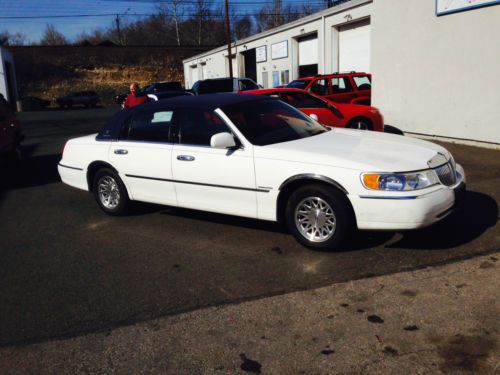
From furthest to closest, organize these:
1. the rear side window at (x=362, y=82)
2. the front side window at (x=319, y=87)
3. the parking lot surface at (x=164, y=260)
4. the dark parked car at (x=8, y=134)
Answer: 1. the rear side window at (x=362, y=82)
2. the front side window at (x=319, y=87)
3. the dark parked car at (x=8, y=134)
4. the parking lot surface at (x=164, y=260)

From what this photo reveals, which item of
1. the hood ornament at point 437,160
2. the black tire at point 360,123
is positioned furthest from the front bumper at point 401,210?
the black tire at point 360,123

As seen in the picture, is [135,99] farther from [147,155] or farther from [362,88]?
[362,88]

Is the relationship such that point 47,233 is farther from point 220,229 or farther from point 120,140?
point 220,229

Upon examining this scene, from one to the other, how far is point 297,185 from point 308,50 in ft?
66.5

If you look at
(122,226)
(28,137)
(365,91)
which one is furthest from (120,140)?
(28,137)

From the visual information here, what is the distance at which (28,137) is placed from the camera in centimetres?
1800

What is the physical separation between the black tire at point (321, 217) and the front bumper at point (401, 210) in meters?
0.12

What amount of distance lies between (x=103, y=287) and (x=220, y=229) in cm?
173

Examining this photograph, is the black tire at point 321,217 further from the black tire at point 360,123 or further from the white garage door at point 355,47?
the white garage door at point 355,47

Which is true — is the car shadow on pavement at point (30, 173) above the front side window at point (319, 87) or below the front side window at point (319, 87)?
below

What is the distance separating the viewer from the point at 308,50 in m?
23.8

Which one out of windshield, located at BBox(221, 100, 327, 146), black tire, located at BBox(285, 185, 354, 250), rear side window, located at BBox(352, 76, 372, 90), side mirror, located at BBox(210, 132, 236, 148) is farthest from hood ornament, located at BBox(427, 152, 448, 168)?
rear side window, located at BBox(352, 76, 372, 90)

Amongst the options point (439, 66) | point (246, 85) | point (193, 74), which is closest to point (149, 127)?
point (439, 66)

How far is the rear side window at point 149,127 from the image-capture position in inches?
225
